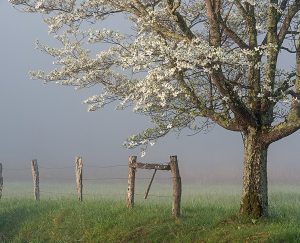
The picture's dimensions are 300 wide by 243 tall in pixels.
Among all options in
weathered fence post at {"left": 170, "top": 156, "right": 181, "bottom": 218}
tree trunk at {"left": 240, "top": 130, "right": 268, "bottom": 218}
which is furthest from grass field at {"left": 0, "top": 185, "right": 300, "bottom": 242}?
tree trunk at {"left": 240, "top": 130, "right": 268, "bottom": 218}

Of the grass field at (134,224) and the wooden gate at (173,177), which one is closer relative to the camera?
the grass field at (134,224)

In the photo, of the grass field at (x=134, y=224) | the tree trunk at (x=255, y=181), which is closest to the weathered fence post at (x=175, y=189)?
the grass field at (x=134, y=224)

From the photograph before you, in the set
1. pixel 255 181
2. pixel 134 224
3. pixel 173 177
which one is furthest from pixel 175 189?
pixel 255 181

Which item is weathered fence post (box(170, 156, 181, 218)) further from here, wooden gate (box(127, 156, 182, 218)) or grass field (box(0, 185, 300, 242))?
grass field (box(0, 185, 300, 242))

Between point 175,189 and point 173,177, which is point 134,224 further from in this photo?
point 173,177

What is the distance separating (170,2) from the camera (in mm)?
18797

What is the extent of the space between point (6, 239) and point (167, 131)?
9910mm

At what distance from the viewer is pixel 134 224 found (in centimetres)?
2231

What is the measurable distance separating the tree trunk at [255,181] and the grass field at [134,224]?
1.66ft

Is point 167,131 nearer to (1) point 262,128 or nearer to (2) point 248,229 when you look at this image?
(1) point 262,128

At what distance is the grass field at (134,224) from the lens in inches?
736

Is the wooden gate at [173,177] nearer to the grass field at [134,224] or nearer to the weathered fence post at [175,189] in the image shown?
the weathered fence post at [175,189]

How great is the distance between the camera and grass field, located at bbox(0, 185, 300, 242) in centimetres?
1869

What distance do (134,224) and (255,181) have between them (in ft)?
18.0
